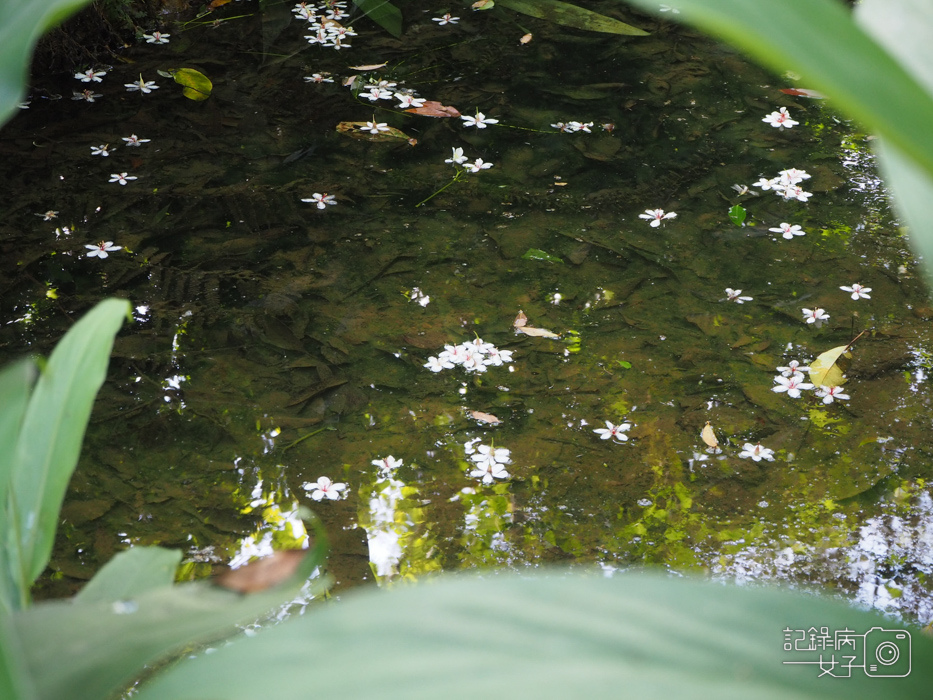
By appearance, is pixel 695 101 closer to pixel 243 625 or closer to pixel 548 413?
pixel 548 413

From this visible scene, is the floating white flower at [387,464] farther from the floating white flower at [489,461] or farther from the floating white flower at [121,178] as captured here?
the floating white flower at [121,178]

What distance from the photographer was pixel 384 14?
2637 millimetres

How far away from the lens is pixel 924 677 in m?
0.27

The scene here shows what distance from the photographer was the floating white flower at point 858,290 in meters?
1.60

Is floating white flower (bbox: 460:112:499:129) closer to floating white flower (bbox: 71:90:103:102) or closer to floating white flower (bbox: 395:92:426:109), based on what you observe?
floating white flower (bbox: 395:92:426:109)

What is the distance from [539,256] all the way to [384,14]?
1382mm

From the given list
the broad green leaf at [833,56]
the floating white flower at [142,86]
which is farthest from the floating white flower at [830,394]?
the floating white flower at [142,86]

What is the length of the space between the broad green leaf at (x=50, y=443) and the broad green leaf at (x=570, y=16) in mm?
2548

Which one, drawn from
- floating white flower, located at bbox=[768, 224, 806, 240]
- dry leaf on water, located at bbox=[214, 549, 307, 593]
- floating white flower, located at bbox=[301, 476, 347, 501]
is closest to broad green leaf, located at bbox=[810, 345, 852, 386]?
floating white flower, located at bbox=[768, 224, 806, 240]

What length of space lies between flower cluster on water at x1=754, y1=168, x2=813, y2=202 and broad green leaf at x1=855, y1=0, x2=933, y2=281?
5.41 feet

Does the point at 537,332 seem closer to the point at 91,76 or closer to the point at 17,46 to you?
the point at 17,46

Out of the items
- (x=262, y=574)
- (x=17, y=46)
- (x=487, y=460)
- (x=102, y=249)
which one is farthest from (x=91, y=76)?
(x=262, y=574)

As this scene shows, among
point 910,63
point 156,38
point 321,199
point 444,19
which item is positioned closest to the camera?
point 910,63
